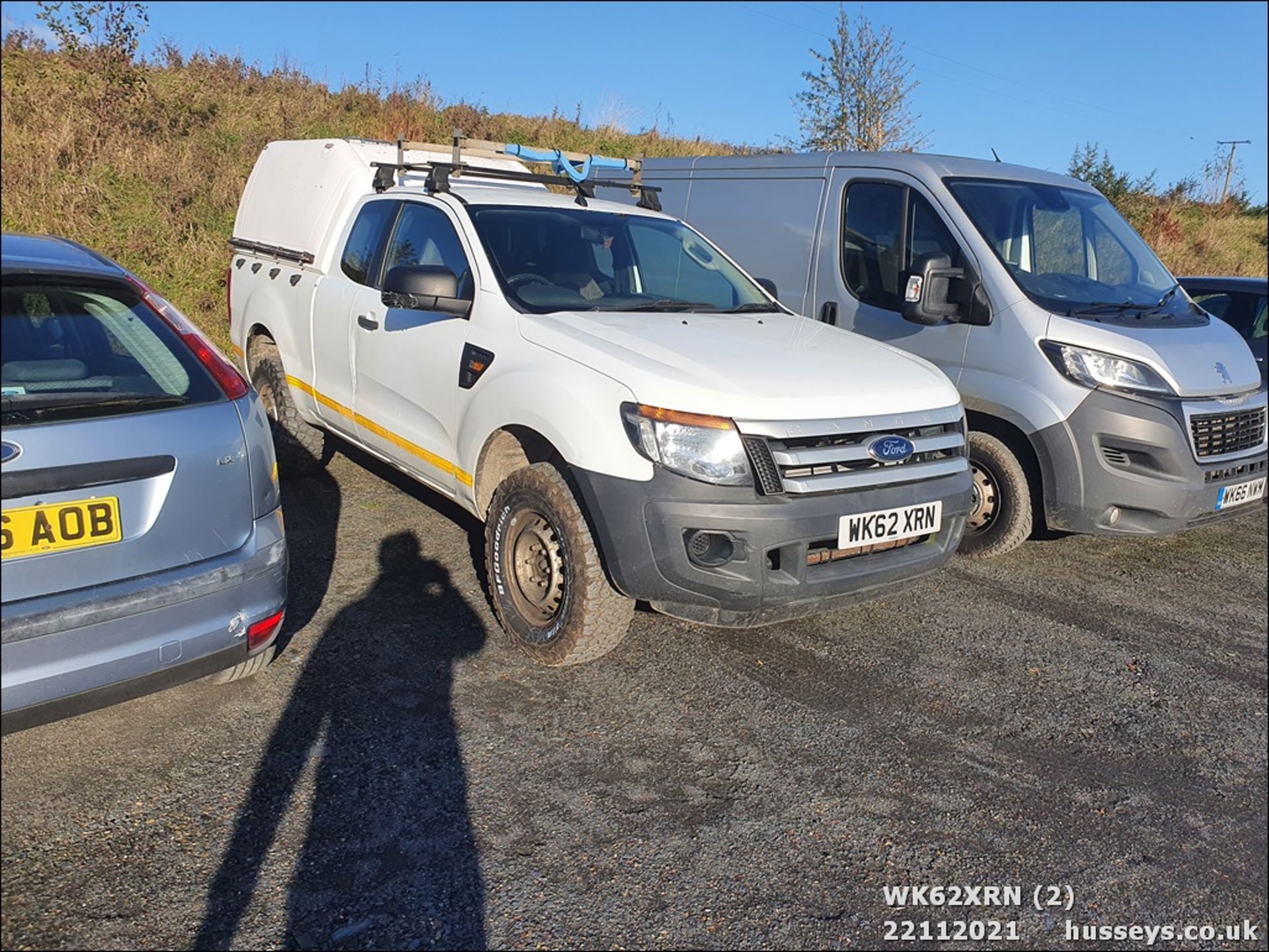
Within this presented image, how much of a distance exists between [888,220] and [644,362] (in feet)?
9.60

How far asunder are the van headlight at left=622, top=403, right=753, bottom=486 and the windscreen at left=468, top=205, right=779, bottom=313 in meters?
1.00

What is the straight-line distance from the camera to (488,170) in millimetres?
5426

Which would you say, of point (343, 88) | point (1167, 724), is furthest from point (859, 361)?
point (343, 88)

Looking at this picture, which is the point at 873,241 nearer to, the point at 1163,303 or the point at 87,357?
the point at 1163,303

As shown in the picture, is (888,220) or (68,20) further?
(68,20)

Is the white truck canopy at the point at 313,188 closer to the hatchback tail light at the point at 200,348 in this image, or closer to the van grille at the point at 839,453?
the hatchback tail light at the point at 200,348

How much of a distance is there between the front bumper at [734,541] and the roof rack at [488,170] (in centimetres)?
221

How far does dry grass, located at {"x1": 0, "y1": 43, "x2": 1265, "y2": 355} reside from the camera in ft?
34.8

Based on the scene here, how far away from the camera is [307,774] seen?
2918 millimetres

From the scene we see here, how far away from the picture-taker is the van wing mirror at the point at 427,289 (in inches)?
157

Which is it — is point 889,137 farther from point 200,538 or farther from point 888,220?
point 200,538

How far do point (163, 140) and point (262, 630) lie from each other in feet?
38.8

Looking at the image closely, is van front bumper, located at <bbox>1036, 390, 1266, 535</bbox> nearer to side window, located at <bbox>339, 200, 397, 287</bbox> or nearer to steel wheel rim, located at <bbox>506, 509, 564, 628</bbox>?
steel wheel rim, located at <bbox>506, 509, 564, 628</bbox>

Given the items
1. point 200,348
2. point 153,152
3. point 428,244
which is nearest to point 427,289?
point 428,244
